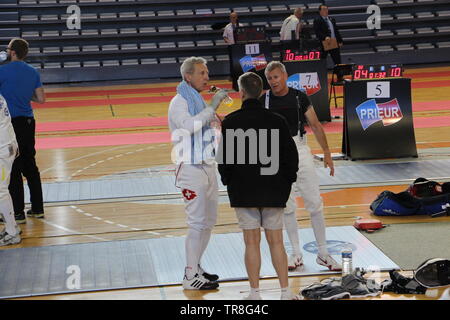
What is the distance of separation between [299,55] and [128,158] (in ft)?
13.9

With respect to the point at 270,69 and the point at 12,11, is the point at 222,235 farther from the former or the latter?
the point at 12,11

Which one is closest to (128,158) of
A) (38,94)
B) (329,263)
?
(38,94)

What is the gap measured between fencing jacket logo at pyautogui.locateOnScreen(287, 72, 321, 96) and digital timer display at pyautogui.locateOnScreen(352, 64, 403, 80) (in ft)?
9.30

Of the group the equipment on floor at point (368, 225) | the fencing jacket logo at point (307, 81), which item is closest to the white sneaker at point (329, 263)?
the equipment on floor at point (368, 225)

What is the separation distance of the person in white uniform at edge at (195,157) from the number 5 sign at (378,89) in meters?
5.92

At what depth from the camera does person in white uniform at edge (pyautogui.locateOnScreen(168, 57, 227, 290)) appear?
6824 millimetres

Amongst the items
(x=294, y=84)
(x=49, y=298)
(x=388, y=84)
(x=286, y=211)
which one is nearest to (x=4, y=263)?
(x=49, y=298)

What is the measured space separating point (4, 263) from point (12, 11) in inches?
744

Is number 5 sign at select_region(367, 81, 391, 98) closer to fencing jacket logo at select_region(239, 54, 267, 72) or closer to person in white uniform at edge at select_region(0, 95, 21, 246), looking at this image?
person in white uniform at edge at select_region(0, 95, 21, 246)

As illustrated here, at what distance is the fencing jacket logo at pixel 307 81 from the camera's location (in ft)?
50.2

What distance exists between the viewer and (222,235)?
8672 mm

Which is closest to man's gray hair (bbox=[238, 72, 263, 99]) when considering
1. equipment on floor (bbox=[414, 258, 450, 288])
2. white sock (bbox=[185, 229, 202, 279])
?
white sock (bbox=[185, 229, 202, 279])

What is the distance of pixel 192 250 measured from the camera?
694 centimetres

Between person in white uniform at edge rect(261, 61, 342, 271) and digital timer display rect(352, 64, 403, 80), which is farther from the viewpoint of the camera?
digital timer display rect(352, 64, 403, 80)
